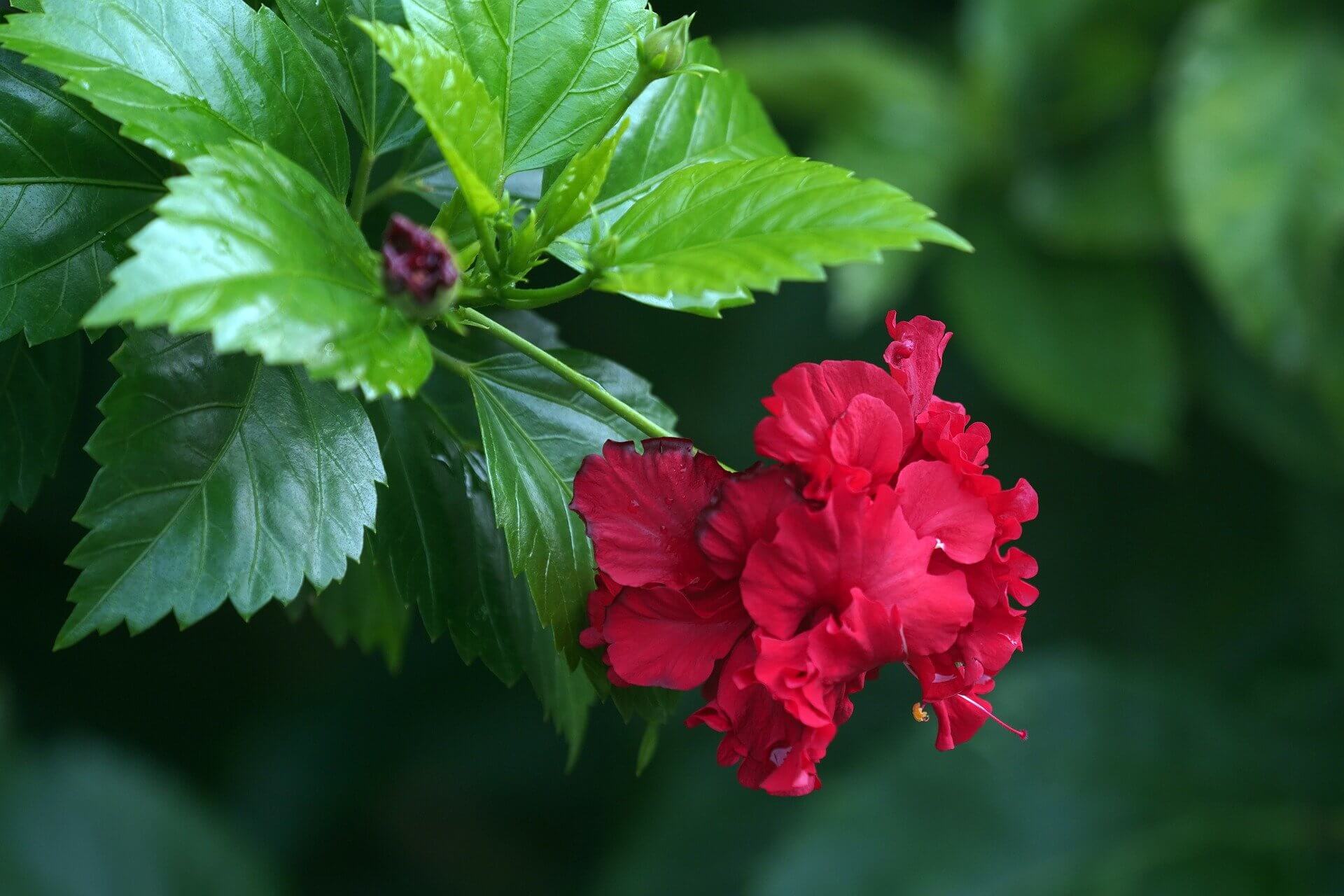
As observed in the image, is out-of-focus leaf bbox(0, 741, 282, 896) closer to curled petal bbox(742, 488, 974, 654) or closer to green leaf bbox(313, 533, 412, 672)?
green leaf bbox(313, 533, 412, 672)

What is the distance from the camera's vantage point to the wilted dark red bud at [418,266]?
0.48 metres

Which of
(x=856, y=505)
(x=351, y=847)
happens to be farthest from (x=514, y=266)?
(x=351, y=847)

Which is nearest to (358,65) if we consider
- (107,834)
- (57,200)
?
(57,200)

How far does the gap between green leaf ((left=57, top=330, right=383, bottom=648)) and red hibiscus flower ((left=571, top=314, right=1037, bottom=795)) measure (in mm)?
119

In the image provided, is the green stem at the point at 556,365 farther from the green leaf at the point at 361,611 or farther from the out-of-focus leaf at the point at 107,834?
the out-of-focus leaf at the point at 107,834

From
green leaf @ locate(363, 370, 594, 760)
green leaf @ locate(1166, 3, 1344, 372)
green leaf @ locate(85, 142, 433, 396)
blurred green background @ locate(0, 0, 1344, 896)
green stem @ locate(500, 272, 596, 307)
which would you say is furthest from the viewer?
blurred green background @ locate(0, 0, 1344, 896)

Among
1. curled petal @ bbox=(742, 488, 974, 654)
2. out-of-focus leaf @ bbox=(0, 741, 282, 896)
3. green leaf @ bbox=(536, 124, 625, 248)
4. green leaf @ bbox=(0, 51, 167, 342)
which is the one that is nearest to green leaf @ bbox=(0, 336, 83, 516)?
green leaf @ bbox=(0, 51, 167, 342)

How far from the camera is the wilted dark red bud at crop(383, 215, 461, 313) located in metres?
0.48

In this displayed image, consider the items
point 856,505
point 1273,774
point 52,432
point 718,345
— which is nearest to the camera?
point 856,505

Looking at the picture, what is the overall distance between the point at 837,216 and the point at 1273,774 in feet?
5.47

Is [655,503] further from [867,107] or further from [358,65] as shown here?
[867,107]

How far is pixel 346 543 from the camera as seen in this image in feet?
1.82

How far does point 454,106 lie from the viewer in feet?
1.68

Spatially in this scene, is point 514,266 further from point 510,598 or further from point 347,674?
point 347,674
